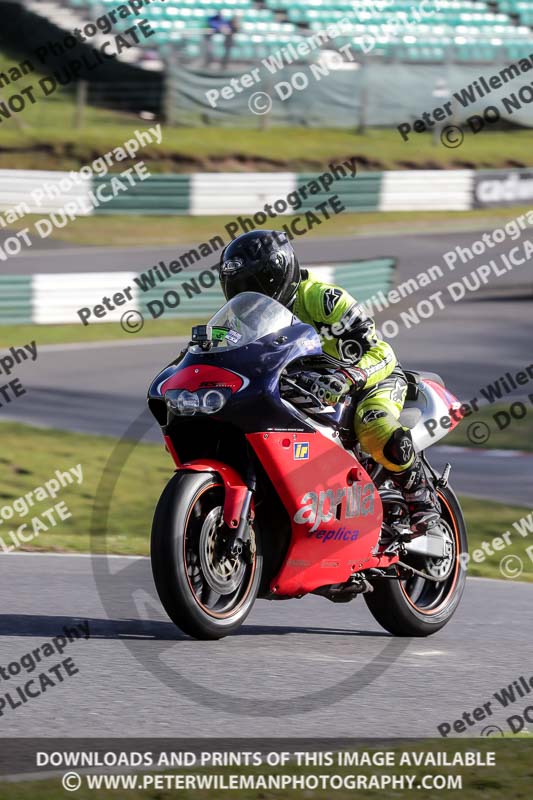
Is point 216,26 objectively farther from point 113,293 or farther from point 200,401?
point 200,401

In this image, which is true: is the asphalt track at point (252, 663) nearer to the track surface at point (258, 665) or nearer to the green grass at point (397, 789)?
the track surface at point (258, 665)

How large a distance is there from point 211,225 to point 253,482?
2222 centimetres

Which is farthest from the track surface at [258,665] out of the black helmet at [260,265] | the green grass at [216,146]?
the green grass at [216,146]

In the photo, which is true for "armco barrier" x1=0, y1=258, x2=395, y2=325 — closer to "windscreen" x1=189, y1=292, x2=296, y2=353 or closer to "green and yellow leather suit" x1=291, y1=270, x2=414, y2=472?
"green and yellow leather suit" x1=291, y1=270, x2=414, y2=472

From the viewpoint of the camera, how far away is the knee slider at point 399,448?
6.20 m

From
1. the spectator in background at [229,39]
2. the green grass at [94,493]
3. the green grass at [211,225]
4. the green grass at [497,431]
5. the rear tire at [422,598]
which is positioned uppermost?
→ the rear tire at [422,598]

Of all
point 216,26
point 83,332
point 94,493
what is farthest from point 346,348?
point 216,26

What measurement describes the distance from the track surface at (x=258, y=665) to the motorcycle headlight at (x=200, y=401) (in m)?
1.01

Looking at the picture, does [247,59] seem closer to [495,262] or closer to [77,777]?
[495,262]

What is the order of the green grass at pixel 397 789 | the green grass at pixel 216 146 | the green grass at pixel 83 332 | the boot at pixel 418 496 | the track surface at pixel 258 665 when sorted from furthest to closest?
the green grass at pixel 216 146
the green grass at pixel 83 332
the boot at pixel 418 496
the track surface at pixel 258 665
the green grass at pixel 397 789

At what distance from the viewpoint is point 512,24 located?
125 ft

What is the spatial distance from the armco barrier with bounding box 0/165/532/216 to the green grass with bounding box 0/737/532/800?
22437mm

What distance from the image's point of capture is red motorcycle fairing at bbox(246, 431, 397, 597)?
5.79 metres

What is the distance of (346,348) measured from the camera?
633cm
